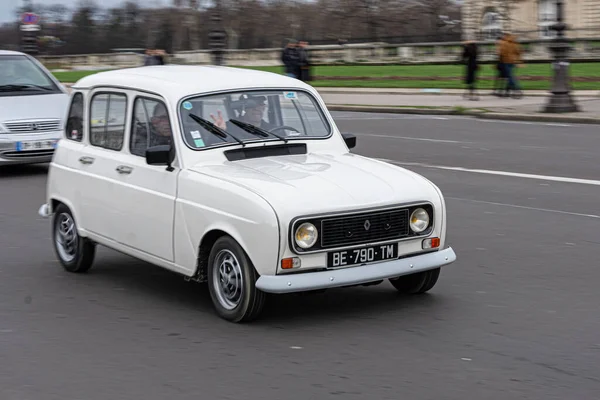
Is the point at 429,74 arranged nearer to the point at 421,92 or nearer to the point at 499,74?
the point at 421,92

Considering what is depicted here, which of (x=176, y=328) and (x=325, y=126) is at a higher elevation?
(x=325, y=126)

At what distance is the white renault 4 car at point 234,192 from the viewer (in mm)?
6293

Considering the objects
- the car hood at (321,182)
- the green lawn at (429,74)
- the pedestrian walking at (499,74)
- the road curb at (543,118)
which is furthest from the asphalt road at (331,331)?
the green lawn at (429,74)

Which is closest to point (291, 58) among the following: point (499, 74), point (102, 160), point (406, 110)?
point (406, 110)

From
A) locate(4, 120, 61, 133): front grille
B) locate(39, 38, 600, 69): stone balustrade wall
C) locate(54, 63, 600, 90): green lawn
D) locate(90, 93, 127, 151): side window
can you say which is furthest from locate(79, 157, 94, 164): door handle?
locate(39, 38, 600, 69): stone balustrade wall

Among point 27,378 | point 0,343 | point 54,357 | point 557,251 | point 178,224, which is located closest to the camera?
point 27,378

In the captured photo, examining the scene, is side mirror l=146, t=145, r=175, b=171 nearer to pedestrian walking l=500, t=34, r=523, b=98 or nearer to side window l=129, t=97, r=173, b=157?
side window l=129, t=97, r=173, b=157

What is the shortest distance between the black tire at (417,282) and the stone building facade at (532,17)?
70.1m

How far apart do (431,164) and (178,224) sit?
29.8 feet

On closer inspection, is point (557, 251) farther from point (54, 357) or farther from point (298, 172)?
point (54, 357)

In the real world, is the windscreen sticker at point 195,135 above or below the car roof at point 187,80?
below

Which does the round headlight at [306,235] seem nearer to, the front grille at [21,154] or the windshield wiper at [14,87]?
the front grille at [21,154]

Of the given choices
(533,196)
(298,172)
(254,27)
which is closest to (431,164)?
(533,196)

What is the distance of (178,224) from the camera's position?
6883mm
